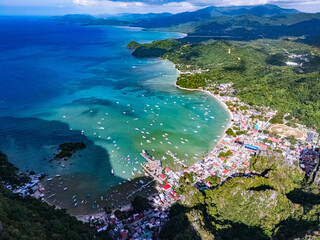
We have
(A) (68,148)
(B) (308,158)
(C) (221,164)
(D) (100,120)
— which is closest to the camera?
(C) (221,164)

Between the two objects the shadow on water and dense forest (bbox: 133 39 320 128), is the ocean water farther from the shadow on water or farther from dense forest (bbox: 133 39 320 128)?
dense forest (bbox: 133 39 320 128)

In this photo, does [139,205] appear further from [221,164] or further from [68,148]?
[68,148]

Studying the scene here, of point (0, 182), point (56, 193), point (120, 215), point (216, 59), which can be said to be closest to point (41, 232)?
point (120, 215)

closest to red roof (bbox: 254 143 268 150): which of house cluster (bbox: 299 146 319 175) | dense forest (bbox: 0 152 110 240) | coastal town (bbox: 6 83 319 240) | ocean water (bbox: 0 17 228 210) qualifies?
coastal town (bbox: 6 83 319 240)

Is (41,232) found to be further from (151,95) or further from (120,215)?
(151,95)

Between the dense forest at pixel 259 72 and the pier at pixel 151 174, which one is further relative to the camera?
the dense forest at pixel 259 72

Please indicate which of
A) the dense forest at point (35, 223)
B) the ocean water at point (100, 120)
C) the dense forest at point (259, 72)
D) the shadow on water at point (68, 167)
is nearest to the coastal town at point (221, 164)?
the shadow on water at point (68, 167)

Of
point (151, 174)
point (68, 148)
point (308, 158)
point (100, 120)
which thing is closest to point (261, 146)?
point (308, 158)

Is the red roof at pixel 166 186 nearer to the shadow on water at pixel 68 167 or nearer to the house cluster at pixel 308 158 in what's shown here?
the shadow on water at pixel 68 167
